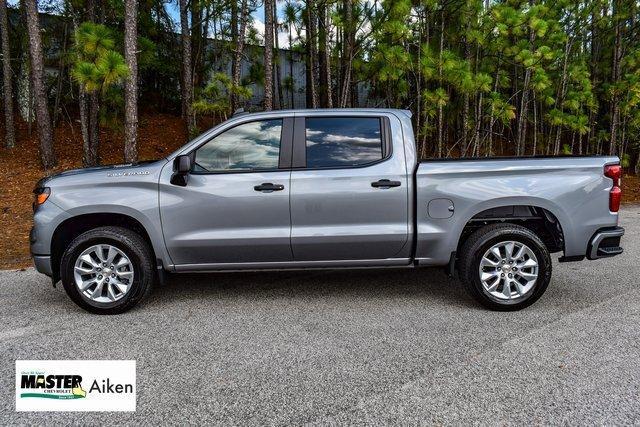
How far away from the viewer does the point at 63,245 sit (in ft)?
14.1

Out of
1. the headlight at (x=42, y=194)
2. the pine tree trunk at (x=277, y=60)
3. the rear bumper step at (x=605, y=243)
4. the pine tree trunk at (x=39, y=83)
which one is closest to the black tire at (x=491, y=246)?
the rear bumper step at (x=605, y=243)

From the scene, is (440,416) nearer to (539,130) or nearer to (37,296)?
(37,296)

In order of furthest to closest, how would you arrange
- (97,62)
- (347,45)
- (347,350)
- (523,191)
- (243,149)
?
(347,45) < (97,62) < (243,149) < (523,191) < (347,350)

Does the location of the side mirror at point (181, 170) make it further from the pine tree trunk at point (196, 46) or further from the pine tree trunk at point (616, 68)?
the pine tree trunk at point (616, 68)

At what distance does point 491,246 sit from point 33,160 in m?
13.9

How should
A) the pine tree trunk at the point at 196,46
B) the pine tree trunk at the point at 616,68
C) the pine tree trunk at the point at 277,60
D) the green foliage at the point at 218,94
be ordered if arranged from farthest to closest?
the pine tree trunk at the point at 616,68
the pine tree trunk at the point at 196,46
the pine tree trunk at the point at 277,60
the green foliage at the point at 218,94

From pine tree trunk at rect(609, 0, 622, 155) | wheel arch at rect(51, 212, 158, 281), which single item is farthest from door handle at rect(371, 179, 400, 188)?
pine tree trunk at rect(609, 0, 622, 155)

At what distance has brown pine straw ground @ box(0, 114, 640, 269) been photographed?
7.61m

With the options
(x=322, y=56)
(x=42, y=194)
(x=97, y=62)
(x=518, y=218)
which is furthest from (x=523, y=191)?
(x=322, y=56)

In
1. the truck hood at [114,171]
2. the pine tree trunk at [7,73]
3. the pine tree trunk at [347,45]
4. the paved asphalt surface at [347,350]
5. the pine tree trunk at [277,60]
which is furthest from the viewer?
the pine tree trunk at [277,60]

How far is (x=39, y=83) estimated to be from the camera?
11375mm

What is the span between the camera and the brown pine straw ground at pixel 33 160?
761cm

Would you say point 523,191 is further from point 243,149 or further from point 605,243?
point 243,149

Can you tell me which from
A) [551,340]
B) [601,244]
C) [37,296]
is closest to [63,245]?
[37,296]
